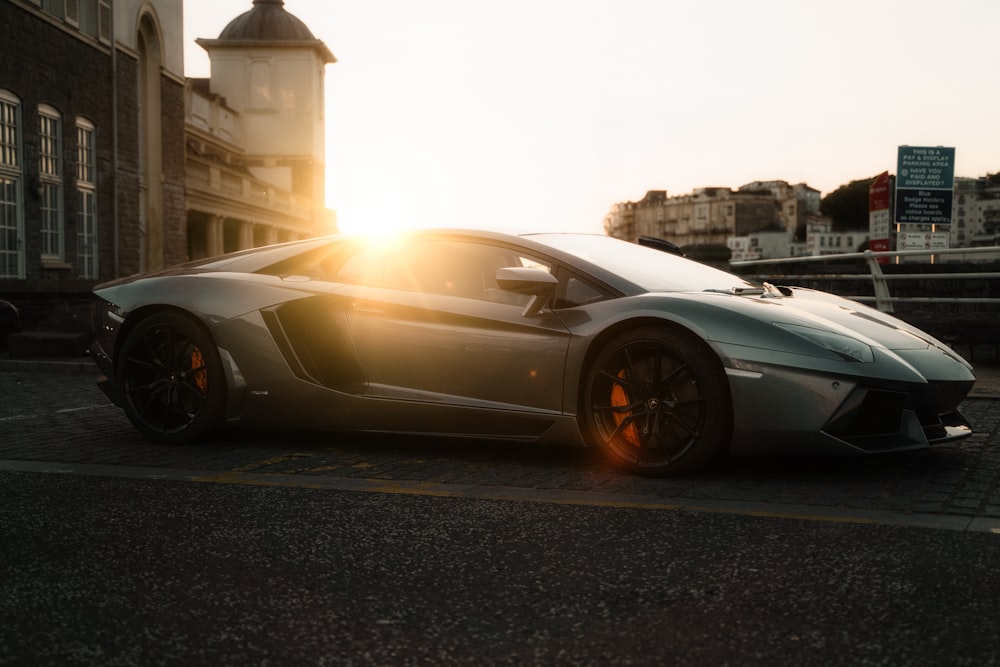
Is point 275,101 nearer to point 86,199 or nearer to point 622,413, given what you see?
point 86,199

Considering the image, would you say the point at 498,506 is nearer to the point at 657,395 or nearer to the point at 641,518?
the point at 641,518

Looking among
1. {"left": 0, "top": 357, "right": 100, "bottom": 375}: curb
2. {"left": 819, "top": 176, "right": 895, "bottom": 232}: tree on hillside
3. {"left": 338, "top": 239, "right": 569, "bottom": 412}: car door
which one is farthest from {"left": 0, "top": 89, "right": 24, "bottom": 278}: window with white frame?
{"left": 819, "top": 176, "right": 895, "bottom": 232}: tree on hillside

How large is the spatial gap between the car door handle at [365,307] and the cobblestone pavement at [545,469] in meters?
0.70

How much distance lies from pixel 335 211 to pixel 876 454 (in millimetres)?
61771

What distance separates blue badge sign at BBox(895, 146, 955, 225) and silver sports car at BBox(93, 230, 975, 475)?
23.0 metres

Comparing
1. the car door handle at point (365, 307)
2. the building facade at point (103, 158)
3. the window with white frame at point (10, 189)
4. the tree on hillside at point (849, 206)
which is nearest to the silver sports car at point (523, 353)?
the car door handle at point (365, 307)

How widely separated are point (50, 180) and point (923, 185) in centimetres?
1950

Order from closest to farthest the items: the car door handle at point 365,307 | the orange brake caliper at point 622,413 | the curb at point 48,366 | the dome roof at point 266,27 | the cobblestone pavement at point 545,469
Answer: the cobblestone pavement at point 545,469
the orange brake caliper at point 622,413
the car door handle at point 365,307
the curb at point 48,366
the dome roof at point 266,27

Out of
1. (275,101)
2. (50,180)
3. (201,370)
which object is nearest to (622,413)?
(201,370)

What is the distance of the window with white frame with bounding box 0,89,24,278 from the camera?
20469 millimetres

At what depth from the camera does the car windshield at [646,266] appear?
521 centimetres

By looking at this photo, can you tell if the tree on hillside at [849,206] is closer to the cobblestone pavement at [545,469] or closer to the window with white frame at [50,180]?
the window with white frame at [50,180]

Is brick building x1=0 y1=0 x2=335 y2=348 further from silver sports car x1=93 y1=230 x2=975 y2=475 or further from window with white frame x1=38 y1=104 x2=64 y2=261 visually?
silver sports car x1=93 y1=230 x2=975 y2=475

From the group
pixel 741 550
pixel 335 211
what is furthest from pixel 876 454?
pixel 335 211
